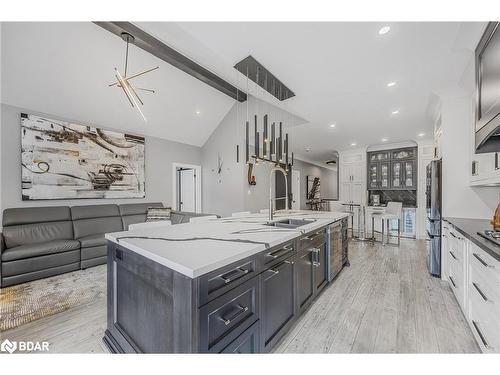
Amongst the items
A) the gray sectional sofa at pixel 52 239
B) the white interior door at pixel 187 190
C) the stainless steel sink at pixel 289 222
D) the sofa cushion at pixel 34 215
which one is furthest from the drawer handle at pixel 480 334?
the white interior door at pixel 187 190

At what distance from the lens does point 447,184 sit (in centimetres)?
285

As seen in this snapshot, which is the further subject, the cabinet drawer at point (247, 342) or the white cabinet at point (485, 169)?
the white cabinet at point (485, 169)

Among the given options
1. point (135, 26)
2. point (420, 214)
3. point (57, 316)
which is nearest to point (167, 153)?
point (135, 26)

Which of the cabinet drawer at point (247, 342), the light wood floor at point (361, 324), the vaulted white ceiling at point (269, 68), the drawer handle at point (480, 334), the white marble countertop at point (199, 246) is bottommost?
the light wood floor at point (361, 324)

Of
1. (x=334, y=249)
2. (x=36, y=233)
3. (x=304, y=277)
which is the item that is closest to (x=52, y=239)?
(x=36, y=233)

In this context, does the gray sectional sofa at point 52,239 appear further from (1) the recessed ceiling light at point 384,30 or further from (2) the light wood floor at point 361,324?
(1) the recessed ceiling light at point 384,30

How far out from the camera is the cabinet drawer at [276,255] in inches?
52.0

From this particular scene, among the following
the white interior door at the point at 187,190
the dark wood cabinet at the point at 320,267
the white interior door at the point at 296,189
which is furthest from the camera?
the white interior door at the point at 296,189

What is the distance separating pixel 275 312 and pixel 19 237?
3.84 meters

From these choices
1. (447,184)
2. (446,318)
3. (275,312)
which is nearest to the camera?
(275,312)

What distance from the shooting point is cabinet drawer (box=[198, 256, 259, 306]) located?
0.93 m

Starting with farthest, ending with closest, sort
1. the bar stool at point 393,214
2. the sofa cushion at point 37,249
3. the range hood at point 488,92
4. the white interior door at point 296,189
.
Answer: the white interior door at point 296,189 < the bar stool at point 393,214 < the sofa cushion at point 37,249 < the range hood at point 488,92
